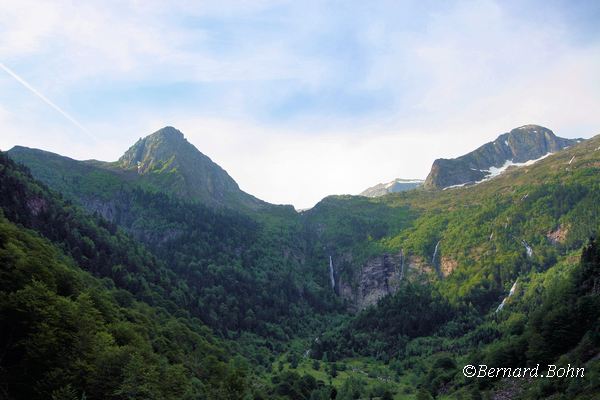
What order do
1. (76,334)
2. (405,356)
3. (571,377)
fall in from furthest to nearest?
(405,356)
(571,377)
(76,334)

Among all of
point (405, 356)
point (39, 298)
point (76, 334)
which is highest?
point (39, 298)

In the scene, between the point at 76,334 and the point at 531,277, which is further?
the point at 531,277

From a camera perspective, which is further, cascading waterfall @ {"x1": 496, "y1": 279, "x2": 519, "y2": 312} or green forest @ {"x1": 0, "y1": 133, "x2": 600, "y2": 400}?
cascading waterfall @ {"x1": 496, "y1": 279, "x2": 519, "y2": 312}

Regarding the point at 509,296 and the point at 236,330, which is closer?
the point at 509,296

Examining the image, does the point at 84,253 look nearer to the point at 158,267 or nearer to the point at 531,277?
the point at 158,267

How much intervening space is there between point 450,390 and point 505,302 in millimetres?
Result: 96867

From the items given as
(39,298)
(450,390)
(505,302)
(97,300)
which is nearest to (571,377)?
(450,390)

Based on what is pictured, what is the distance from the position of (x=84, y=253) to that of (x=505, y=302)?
15286cm

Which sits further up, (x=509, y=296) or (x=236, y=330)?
(x=236, y=330)

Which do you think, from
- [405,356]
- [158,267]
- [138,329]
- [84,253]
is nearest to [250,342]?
[158,267]

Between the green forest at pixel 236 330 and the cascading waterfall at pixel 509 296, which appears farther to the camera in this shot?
the cascading waterfall at pixel 509 296

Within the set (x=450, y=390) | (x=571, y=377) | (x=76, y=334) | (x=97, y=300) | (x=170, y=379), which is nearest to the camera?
(x=76, y=334)

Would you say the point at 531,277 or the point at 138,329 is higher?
the point at 138,329

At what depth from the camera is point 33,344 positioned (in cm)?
4612
